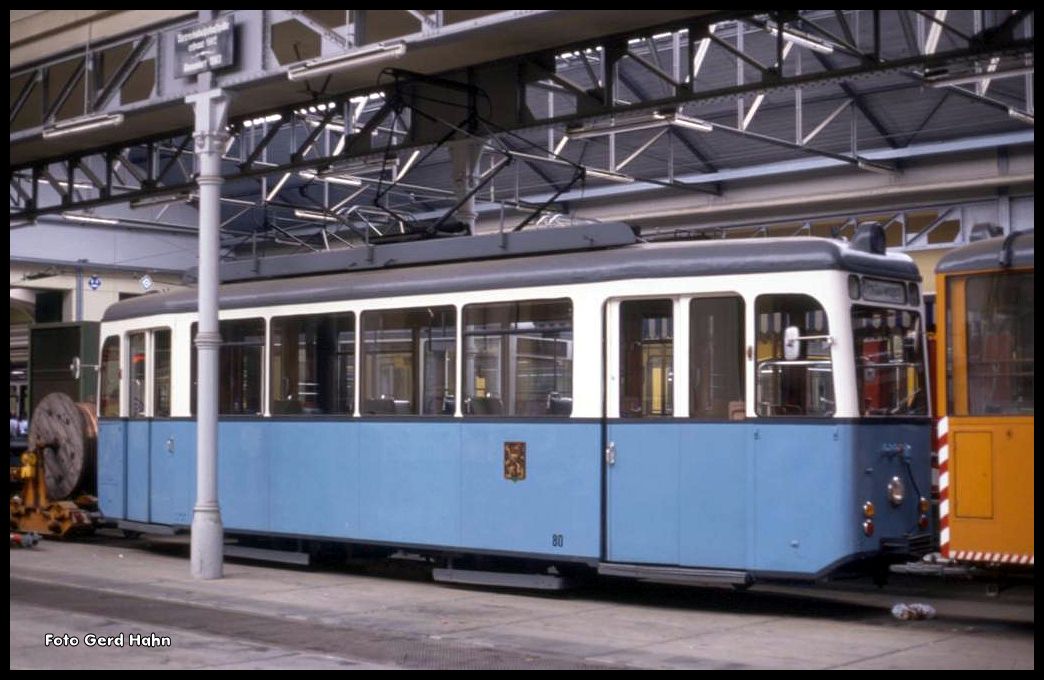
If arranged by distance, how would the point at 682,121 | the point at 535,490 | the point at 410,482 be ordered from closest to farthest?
the point at 535,490
the point at 410,482
the point at 682,121

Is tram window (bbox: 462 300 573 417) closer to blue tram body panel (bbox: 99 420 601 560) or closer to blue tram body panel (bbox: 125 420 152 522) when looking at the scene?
blue tram body panel (bbox: 99 420 601 560)

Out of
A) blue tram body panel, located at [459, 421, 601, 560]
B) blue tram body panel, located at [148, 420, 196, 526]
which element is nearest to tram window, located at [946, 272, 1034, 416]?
blue tram body panel, located at [459, 421, 601, 560]

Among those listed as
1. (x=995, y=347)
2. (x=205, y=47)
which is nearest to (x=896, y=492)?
(x=995, y=347)

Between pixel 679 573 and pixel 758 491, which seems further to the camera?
pixel 679 573

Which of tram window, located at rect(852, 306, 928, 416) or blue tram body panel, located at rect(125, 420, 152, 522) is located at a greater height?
tram window, located at rect(852, 306, 928, 416)

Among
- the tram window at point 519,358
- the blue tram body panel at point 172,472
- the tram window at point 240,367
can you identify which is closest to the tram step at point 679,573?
the tram window at point 519,358

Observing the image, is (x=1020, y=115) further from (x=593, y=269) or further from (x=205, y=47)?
(x=205, y=47)

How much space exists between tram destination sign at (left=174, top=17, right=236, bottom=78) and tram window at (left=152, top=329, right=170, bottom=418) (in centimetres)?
290

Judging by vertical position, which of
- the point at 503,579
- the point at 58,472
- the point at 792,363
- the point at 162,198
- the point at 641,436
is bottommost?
the point at 503,579

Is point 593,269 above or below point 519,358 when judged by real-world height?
above

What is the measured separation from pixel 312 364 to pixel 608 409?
3.57 meters

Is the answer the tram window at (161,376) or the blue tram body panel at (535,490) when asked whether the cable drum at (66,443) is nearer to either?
the tram window at (161,376)

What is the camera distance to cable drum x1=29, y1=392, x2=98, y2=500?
58.7 feet

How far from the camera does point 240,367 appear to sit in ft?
48.7
